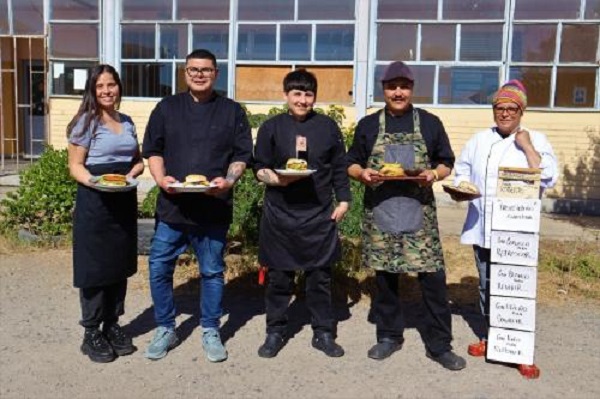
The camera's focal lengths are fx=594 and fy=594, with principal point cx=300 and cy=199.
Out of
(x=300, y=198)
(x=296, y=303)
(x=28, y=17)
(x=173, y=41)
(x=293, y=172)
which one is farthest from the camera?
(x=28, y=17)

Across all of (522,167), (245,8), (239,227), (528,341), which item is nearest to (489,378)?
(528,341)

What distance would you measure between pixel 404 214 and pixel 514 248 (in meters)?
0.75

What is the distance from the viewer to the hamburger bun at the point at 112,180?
3.65 meters

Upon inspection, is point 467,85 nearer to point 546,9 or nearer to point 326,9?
point 546,9

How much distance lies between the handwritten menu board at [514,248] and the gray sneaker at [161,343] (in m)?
2.27

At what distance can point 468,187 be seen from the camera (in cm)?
379

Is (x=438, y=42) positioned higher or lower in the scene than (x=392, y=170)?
higher

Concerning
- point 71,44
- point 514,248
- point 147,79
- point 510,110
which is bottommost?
point 514,248

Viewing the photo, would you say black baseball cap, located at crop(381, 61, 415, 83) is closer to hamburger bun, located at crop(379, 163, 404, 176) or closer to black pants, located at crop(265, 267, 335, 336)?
hamburger bun, located at crop(379, 163, 404, 176)

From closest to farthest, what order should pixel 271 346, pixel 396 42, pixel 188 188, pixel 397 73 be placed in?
pixel 188 188, pixel 397 73, pixel 271 346, pixel 396 42

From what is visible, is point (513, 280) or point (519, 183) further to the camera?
point (513, 280)

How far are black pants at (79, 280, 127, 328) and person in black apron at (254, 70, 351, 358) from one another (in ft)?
3.39

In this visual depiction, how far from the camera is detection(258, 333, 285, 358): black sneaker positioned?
13.5 ft

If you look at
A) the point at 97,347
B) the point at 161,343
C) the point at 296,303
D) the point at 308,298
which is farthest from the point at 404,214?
the point at 97,347
